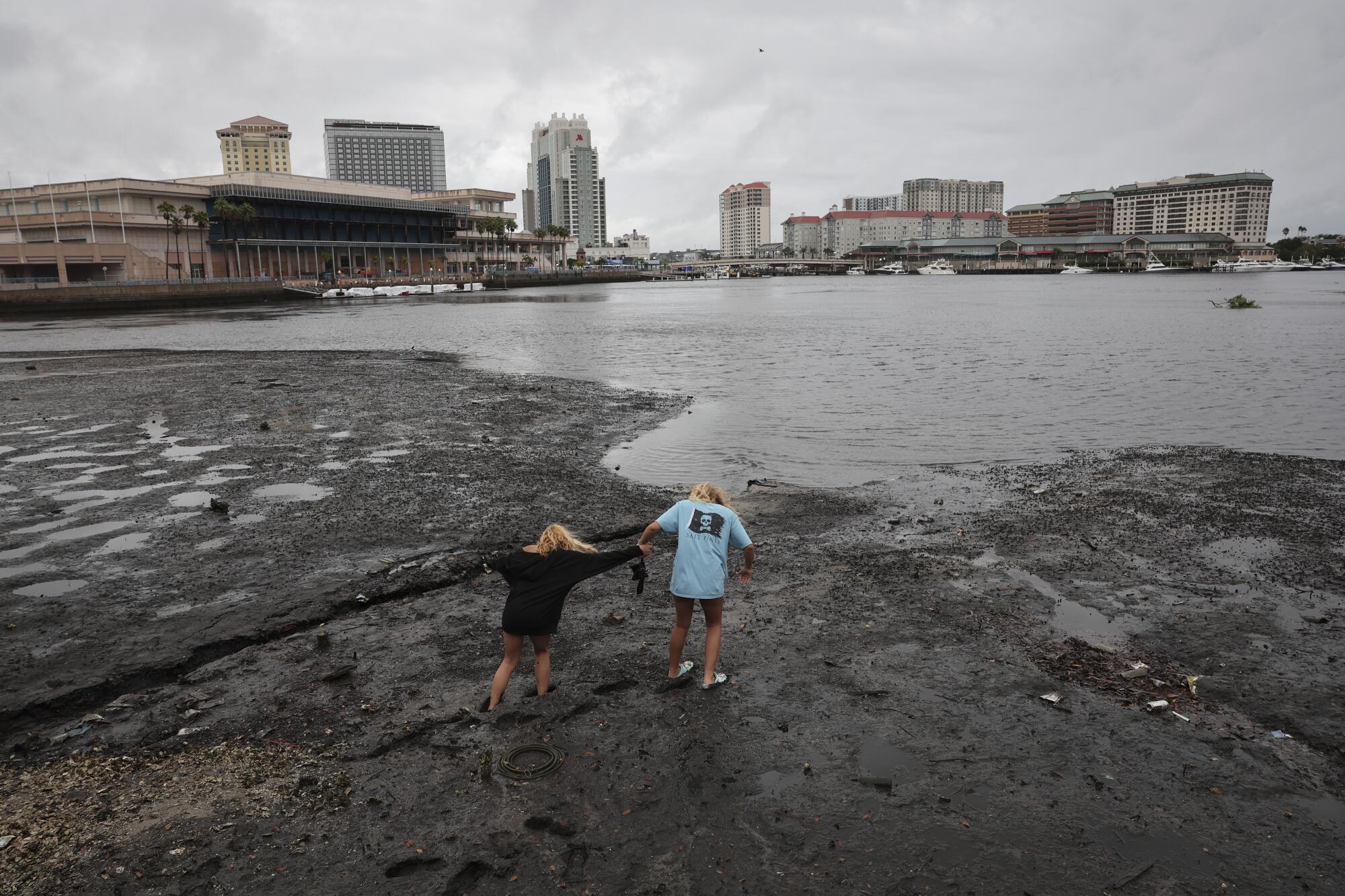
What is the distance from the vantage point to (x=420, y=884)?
471 centimetres

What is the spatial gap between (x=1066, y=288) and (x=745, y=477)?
458 feet

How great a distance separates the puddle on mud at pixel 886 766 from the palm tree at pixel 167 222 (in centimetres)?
12375

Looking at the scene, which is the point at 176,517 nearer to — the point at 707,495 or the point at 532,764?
the point at 532,764

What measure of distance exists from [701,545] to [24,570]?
26.5ft

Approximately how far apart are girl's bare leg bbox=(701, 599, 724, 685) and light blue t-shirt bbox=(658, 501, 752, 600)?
102 mm

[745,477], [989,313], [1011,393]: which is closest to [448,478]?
[745,477]

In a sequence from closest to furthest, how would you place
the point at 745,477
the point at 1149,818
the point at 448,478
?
the point at 1149,818 < the point at 448,478 < the point at 745,477

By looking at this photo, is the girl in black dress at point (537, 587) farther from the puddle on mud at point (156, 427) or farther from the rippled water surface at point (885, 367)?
the puddle on mud at point (156, 427)

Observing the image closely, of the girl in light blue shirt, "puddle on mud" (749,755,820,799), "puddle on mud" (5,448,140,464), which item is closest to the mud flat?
"puddle on mud" (749,755,820,799)

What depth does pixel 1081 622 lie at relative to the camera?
8.30 m

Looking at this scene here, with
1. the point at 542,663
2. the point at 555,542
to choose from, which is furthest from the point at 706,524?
the point at 542,663

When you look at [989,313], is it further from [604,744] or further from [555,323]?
[604,744]

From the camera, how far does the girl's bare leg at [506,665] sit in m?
6.55

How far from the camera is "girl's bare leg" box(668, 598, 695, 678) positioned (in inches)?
269
